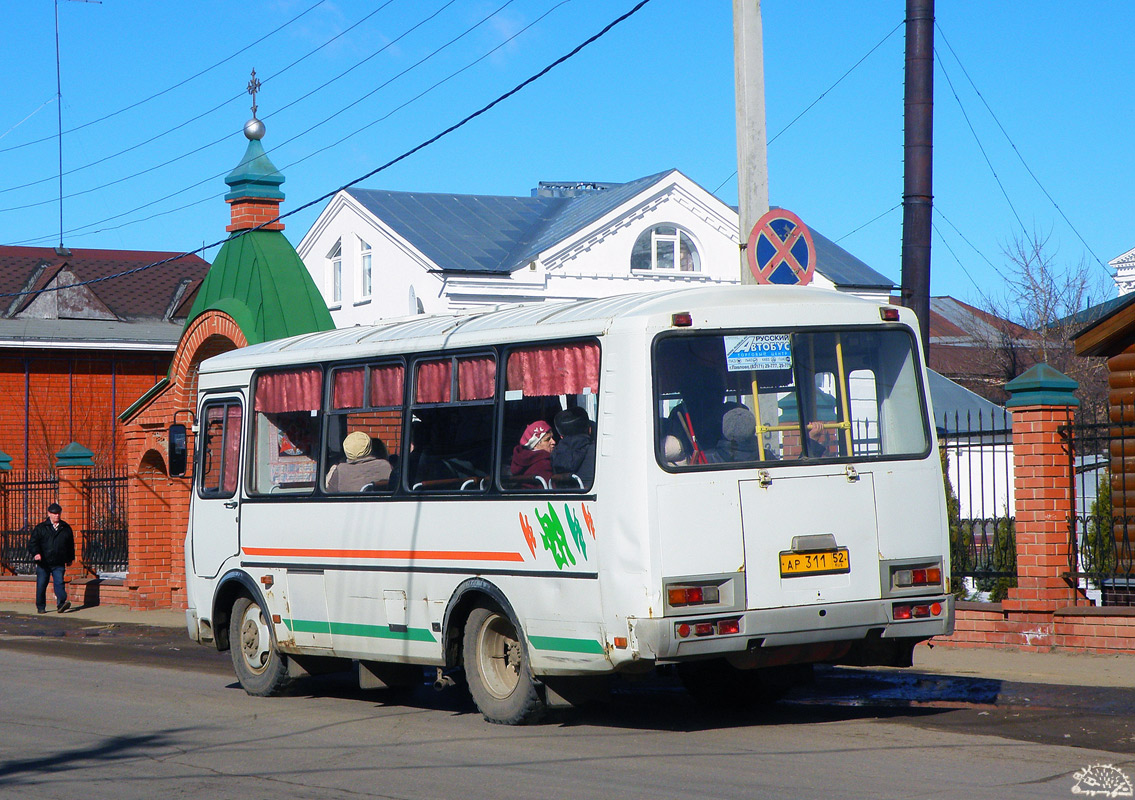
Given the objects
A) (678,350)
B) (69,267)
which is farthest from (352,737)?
(69,267)

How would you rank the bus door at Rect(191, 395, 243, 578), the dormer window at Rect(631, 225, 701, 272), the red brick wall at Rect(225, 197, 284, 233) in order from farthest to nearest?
1. the dormer window at Rect(631, 225, 701, 272)
2. the red brick wall at Rect(225, 197, 284, 233)
3. the bus door at Rect(191, 395, 243, 578)

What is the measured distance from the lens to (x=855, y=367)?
9086 mm

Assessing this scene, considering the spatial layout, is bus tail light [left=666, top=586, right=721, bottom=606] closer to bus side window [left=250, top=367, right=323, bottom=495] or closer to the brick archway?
bus side window [left=250, top=367, right=323, bottom=495]

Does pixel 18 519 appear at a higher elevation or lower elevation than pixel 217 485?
lower

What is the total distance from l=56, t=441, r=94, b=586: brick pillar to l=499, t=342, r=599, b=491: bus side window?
678 inches

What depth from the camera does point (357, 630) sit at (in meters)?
10.5

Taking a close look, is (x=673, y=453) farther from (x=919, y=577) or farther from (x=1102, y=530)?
(x=1102, y=530)

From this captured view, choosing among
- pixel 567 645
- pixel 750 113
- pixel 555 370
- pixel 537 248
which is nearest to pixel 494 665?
pixel 567 645

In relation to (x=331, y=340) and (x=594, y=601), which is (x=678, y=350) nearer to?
(x=594, y=601)

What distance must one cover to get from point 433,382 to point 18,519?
1933 cm

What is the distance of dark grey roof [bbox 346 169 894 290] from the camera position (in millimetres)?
39125

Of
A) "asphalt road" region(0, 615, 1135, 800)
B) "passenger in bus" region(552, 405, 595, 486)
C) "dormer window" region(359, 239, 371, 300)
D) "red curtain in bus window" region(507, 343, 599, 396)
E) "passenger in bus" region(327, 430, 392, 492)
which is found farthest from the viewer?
"dormer window" region(359, 239, 371, 300)

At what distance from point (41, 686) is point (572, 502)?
6.52m

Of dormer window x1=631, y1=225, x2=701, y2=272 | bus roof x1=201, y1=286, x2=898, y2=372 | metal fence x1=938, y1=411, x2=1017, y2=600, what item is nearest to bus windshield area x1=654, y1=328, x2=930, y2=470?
bus roof x1=201, y1=286, x2=898, y2=372
